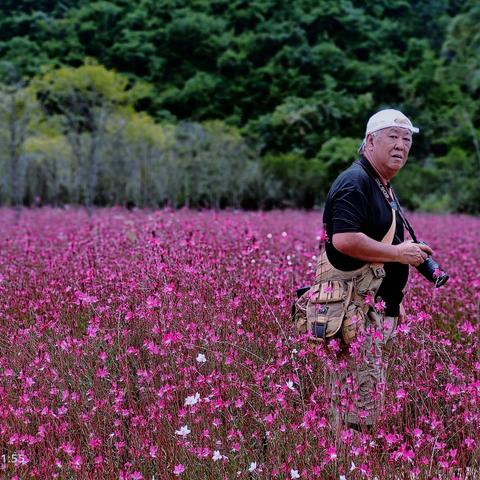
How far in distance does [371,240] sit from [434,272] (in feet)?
1.25

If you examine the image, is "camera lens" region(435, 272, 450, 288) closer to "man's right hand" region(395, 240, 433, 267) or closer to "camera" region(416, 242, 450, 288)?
"camera" region(416, 242, 450, 288)

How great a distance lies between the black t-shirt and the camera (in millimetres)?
3275

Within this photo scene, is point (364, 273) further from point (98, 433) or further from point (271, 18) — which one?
point (271, 18)

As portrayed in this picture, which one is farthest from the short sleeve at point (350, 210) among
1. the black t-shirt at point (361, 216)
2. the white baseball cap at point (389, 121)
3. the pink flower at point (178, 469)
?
the pink flower at point (178, 469)

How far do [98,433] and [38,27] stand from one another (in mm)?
45656

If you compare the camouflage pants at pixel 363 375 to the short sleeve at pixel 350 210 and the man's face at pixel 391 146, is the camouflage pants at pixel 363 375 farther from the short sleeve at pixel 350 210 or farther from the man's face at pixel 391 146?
the man's face at pixel 391 146

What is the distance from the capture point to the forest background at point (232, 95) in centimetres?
2784

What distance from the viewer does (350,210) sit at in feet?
10.7

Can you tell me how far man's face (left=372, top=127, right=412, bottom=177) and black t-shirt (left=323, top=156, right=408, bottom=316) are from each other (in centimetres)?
8

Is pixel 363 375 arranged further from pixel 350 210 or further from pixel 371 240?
pixel 350 210

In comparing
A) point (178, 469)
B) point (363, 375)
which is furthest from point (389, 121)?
point (178, 469)

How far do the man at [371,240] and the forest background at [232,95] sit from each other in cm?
2199

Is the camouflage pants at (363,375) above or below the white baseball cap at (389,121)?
below

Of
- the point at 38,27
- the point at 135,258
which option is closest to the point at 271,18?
the point at 38,27
